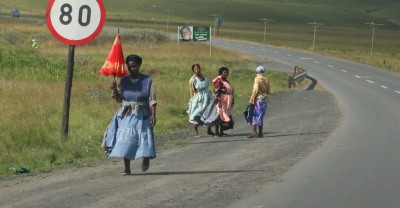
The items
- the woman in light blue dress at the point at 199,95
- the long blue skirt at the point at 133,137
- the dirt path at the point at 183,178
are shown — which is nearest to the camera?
the dirt path at the point at 183,178

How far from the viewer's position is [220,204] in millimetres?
8984

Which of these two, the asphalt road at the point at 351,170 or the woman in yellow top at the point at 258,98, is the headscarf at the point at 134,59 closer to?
the asphalt road at the point at 351,170

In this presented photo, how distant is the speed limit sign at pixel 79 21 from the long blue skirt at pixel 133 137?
165 cm

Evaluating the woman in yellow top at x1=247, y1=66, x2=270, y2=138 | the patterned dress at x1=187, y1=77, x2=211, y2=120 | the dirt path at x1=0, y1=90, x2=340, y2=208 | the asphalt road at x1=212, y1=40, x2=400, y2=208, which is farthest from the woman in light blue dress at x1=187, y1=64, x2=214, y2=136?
the asphalt road at x1=212, y1=40, x2=400, y2=208

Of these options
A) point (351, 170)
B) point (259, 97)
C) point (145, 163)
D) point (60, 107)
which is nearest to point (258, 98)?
point (259, 97)

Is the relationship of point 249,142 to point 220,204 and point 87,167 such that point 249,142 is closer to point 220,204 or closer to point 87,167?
point 87,167

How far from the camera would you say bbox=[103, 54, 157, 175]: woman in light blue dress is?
10891 mm

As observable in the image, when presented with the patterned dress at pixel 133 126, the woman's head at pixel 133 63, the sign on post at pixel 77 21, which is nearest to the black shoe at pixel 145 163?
the patterned dress at pixel 133 126

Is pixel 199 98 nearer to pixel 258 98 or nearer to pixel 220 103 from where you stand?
pixel 220 103

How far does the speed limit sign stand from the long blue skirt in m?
1.65

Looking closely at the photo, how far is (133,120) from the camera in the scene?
1094 cm

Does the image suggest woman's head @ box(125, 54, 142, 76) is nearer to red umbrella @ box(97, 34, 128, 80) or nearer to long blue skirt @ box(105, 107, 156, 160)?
red umbrella @ box(97, 34, 128, 80)

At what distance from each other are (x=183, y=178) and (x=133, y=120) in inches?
39.6

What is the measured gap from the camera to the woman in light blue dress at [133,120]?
35.7ft
